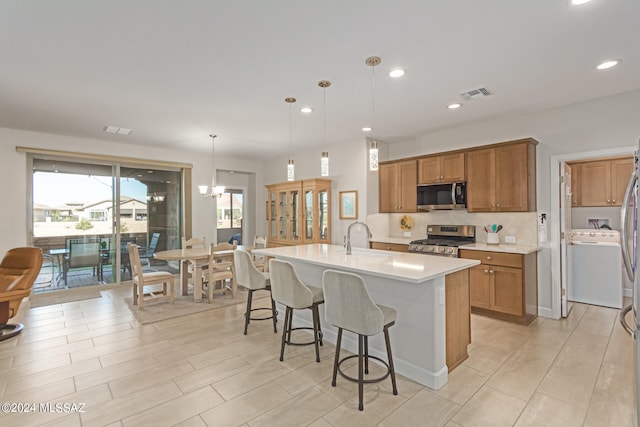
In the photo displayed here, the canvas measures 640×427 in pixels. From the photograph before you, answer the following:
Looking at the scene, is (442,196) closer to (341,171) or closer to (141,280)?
(341,171)

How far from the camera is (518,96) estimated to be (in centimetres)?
353

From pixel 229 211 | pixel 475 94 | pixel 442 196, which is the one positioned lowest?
pixel 229 211

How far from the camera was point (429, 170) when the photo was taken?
4910mm

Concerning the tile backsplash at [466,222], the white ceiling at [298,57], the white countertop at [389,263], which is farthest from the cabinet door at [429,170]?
the white countertop at [389,263]

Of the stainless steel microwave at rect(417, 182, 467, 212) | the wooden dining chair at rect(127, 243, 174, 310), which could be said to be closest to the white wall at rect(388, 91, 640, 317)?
the stainless steel microwave at rect(417, 182, 467, 212)

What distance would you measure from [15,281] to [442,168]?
553 centimetres

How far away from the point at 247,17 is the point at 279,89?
1.20 meters

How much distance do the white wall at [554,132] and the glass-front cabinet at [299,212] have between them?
247 centimetres

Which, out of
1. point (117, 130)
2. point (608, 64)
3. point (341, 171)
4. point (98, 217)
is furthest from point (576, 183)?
point (98, 217)

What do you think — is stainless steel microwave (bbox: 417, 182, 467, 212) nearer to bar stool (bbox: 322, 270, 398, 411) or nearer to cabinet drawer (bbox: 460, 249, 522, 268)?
cabinet drawer (bbox: 460, 249, 522, 268)

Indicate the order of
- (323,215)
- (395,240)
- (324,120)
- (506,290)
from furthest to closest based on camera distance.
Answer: (323,215) < (395,240) < (324,120) < (506,290)

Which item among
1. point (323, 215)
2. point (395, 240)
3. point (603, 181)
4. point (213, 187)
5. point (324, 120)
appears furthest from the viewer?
point (323, 215)

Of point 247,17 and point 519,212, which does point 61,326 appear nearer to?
point 247,17

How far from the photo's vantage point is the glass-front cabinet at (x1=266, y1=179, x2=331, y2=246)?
596 centimetres
